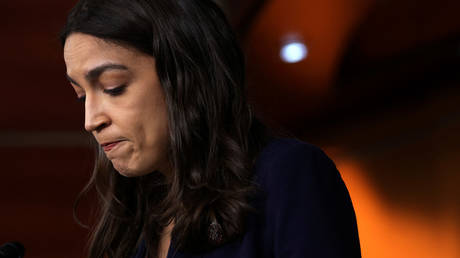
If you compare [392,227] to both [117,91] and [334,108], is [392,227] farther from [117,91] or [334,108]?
[117,91]

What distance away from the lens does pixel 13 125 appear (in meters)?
2.10

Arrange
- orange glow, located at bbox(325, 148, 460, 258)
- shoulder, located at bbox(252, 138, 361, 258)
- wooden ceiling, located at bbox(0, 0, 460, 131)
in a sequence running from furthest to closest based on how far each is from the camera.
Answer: orange glow, located at bbox(325, 148, 460, 258) → wooden ceiling, located at bbox(0, 0, 460, 131) → shoulder, located at bbox(252, 138, 361, 258)

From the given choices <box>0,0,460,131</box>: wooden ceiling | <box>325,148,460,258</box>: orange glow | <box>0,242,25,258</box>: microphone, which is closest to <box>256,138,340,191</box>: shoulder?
<box>0,242,25,258</box>: microphone

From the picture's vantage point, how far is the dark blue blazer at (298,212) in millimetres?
703

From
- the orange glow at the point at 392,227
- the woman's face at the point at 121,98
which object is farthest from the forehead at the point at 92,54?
the orange glow at the point at 392,227

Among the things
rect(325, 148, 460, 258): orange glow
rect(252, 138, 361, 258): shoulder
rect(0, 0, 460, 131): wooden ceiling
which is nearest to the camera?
rect(252, 138, 361, 258): shoulder

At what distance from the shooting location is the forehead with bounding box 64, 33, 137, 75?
0.76 m

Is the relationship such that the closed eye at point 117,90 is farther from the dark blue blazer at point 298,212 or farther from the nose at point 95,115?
the dark blue blazer at point 298,212

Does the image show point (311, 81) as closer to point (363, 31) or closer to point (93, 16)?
point (363, 31)

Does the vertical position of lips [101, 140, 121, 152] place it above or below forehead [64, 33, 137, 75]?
below

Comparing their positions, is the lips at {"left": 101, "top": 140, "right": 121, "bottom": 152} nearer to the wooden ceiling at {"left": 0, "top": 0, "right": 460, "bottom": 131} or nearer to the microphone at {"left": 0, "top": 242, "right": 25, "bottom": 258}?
the microphone at {"left": 0, "top": 242, "right": 25, "bottom": 258}

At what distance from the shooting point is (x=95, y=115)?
780mm

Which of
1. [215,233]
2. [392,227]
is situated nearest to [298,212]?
[215,233]

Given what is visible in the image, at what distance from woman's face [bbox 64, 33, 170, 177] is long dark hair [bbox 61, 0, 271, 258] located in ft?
0.05
